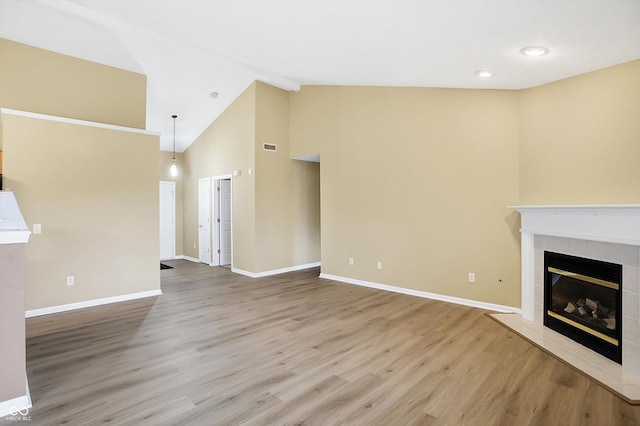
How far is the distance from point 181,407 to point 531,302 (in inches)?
147

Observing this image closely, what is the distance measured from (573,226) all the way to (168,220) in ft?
27.7

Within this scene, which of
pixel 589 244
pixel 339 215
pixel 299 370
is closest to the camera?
pixel 299 370

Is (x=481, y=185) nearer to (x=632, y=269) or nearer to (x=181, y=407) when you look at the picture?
(x=632, y=269)

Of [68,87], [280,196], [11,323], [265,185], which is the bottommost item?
[11,323]

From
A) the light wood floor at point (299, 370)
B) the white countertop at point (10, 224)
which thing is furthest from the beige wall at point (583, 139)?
the white countertop at point (10, 224)

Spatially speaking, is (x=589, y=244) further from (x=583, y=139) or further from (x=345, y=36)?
(x=345, y=36)

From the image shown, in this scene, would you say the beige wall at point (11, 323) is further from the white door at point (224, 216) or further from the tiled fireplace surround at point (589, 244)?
the white door at point (224, 216)

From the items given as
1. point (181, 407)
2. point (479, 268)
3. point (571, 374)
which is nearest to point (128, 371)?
point (181, 407)

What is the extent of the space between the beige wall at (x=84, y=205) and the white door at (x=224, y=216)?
2.46 metres

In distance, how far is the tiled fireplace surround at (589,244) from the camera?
2.73 meters

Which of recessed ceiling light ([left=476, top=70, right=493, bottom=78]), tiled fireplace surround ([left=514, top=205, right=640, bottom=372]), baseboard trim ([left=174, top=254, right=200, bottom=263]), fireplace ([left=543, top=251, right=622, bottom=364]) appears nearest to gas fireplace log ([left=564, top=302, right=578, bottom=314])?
fireplace ([left=543, top=251, right=622, bottom=364])

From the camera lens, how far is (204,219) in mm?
8016

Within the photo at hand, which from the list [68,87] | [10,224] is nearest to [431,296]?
[10,224]

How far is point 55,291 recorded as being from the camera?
433 cm
